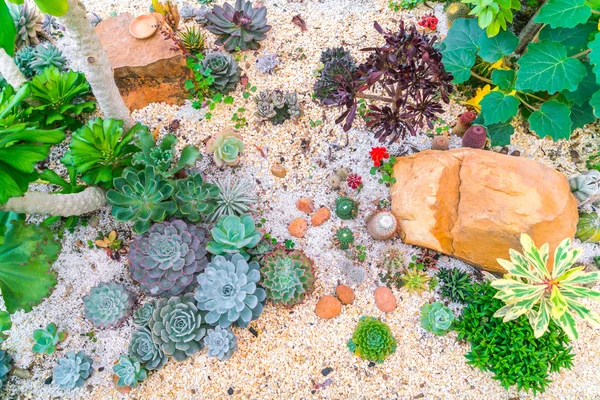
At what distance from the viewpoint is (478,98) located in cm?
320

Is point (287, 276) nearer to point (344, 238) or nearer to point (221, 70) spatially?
point (344, 238)

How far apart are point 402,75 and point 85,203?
2.31m

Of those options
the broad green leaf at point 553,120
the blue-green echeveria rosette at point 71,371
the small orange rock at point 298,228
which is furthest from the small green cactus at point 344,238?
the blue-green echeveria rosette at point 71,371

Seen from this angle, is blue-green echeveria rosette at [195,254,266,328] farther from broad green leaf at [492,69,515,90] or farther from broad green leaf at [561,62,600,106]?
broad green leaf at [561,62,600,106]

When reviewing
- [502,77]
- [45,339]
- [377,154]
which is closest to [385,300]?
[377,154]

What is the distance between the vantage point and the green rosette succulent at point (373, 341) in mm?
2684

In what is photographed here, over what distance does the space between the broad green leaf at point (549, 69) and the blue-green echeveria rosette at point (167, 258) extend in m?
2.47

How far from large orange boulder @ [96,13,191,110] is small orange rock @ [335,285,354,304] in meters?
2.09

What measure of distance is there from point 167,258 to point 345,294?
1.28 metres

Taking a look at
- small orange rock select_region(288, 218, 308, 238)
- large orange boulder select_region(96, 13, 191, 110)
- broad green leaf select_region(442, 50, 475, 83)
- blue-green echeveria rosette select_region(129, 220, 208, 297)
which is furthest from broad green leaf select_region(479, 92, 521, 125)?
large orange boulder select_region(96, 13, 191, 110)

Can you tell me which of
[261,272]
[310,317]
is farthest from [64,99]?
[310,317]

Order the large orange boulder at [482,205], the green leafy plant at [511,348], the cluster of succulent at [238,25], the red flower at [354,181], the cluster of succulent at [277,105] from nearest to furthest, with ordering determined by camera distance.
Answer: the green leafy plant at [511,348]
the large orange boulder at [482,205]
the red flower at [354,181]
the cluster of succulent at [277,105]
the cluster of succulent at [238,25]

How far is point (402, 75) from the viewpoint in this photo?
8.41ft

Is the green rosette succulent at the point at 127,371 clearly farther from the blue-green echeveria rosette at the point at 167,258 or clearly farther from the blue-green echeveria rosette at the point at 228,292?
the blue-green echeveria rosette at the point at 228,292
